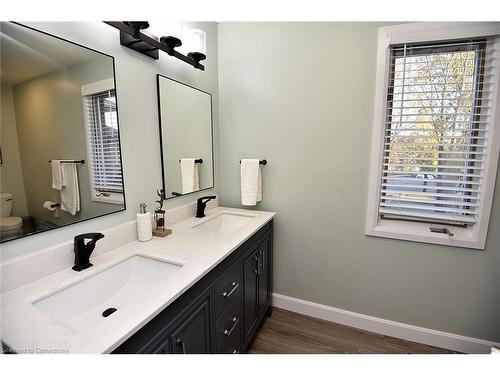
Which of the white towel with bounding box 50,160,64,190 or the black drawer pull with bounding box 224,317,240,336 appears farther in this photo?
the black drawer pull with bounding box 224,317,240,336

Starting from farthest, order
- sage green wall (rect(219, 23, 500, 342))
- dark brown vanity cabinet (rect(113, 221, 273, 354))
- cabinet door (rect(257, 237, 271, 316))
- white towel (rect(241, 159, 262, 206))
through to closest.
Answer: white towel (rect(241, 159, 262, 206)), cabinet door (rect(257, 237, 271, 316)), sage green wall (rect(219, 23, 500, 342)), dark brown vanity cabinet (rect(113, 221, 273, 354))

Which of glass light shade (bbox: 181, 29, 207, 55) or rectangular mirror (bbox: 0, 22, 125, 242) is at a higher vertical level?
glass light shade (bbox: 181, 29, 207, 55)

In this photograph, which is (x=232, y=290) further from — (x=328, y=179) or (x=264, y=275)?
(x=328, y=179)

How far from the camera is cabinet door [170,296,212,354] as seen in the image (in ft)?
2.78

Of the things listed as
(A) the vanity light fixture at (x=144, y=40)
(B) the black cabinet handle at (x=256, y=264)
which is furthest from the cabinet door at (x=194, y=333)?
(A) the vanity light fixture at (x=144, y=40)

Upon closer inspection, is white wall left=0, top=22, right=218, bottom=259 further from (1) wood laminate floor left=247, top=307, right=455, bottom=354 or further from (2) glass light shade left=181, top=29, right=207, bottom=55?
(1) wood laminate floor left=247, top=307, right=455, bottom=354

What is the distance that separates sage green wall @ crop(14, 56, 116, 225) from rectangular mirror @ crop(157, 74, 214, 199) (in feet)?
1.43

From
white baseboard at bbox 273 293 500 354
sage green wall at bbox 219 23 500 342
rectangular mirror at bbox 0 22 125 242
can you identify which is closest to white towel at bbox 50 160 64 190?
rectangular mirror at bbox 0 22 125 242

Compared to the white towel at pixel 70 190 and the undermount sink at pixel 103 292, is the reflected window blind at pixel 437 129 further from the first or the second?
the white towel at pixel 70 190

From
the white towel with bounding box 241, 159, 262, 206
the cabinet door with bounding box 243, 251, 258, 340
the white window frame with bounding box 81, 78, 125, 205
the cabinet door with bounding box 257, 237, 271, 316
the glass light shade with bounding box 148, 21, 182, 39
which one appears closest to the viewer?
the white window frame with bounding box 81, 78, 125, 205

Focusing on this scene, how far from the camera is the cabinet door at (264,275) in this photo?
1.65 metres

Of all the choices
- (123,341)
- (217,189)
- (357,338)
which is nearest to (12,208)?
(123,341)
